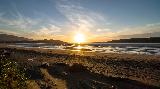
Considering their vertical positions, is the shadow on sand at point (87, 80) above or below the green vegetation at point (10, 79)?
below

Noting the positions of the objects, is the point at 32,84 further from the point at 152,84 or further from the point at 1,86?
the point at 152,84

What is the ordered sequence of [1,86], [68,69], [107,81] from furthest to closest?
[68,69] → [107,81] → [1,86]

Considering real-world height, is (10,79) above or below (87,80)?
above

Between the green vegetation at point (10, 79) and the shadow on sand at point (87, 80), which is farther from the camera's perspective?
the shadow on sand at point (87, 80)

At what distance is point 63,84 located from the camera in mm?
15383

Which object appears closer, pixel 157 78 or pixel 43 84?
pixel 43 84

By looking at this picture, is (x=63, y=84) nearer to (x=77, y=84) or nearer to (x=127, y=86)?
(x=77, y=84)

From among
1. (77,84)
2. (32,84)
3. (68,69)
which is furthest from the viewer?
(68,69)

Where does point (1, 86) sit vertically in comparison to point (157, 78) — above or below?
above

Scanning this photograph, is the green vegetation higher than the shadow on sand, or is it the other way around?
the green vegetation

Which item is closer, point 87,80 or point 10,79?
point 10,79

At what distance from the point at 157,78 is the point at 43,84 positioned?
8.47m

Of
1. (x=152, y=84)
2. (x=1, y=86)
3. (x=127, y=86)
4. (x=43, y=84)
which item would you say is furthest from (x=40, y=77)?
(x=1, y=86)

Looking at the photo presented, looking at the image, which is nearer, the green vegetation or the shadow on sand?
the green vegetation
